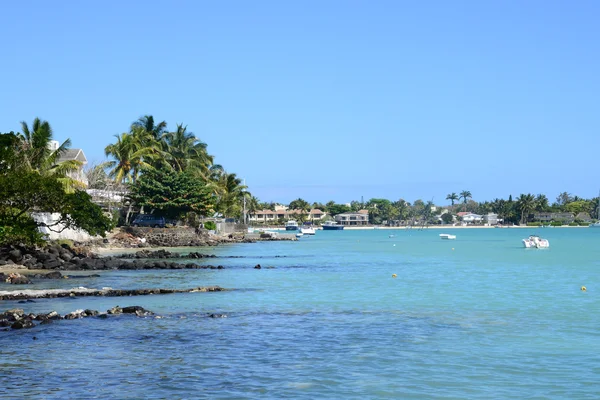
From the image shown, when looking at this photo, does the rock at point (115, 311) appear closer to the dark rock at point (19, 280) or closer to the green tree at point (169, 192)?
the dark rock at point (19, 280)

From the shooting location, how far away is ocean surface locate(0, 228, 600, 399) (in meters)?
14.4

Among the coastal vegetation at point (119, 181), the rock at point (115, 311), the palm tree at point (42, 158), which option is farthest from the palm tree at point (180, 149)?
the rock at point (115, 311)

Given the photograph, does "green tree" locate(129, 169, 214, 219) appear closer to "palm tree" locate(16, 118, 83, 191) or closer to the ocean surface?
"palm tree" locate(16, 118, 83, 191)

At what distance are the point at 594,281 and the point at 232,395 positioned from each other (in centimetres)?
3139

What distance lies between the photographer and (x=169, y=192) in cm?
7931

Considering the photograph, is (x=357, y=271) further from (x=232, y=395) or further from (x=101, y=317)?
(x=232, y=395)

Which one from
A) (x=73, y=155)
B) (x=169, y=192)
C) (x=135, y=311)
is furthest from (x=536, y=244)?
(x=135, y=311)

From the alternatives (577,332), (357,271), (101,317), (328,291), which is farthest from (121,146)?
(577,332)

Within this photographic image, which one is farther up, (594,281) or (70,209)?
(70,209)

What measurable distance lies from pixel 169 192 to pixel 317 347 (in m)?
62.6

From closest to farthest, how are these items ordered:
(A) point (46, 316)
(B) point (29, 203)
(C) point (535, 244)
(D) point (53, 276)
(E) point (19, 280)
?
(A) point (46, 316), (E) point (19, 280), (D) point (53, 276), (B) point (29, 203), (C) point (535, 244)

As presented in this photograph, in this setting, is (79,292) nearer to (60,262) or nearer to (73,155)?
(60,262)

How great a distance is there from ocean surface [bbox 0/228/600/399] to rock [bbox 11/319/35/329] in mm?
348

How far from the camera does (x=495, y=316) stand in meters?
24.7
